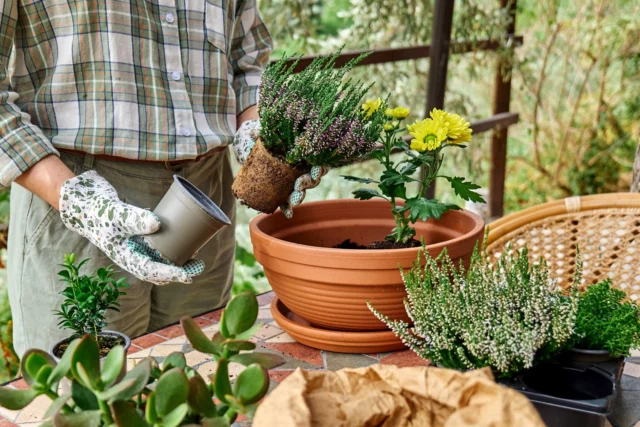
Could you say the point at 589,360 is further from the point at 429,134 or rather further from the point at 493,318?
the point at 429,134

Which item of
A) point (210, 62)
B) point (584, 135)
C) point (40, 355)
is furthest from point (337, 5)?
point (40, 355)

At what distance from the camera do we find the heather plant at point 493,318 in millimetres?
887

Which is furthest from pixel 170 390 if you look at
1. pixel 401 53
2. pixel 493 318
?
pixel 401 53

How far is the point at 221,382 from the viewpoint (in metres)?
0.71

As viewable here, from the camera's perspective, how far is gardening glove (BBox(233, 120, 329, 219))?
125cm

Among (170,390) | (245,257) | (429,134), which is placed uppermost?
(429,134)

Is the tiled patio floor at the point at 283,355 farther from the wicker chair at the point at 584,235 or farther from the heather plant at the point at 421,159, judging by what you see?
the wicker chair at the point at 584,235

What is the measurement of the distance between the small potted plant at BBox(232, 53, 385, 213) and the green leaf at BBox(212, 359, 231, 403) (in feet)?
1.67

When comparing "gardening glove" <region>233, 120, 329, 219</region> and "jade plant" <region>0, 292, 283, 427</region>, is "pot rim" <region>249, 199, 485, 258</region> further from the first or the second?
"jade plant" <region>0, 292, 283, 427</region>

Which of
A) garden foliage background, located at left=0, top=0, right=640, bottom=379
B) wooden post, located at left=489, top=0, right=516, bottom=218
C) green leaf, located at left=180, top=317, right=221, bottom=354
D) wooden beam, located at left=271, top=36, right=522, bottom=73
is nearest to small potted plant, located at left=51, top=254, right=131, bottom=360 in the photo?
green leaf, located at left=180, top=317, right=221, bottom=354

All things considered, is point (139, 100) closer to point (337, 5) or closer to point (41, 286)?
point (41, 286)

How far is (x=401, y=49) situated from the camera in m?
3.38

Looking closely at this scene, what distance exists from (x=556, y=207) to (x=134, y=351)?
938 millimetres

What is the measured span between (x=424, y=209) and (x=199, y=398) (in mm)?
582
